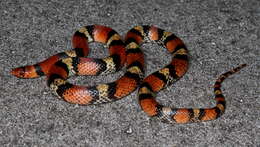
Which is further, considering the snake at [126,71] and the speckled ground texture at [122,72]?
the snake at [126,71]

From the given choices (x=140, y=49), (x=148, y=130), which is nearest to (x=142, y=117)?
(x=148, y=130)

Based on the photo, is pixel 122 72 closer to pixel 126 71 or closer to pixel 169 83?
pixel 126 71

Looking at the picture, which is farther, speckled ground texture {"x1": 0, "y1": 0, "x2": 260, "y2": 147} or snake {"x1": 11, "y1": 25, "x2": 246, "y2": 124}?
snake {"x1": 11, "y1": 25, "x2": 246, "y2": 124}

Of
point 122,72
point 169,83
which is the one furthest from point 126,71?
point 169,83

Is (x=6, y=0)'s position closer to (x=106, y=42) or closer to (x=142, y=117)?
(x=106, y=42)
